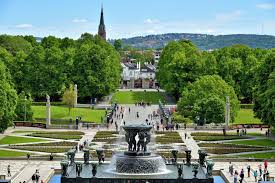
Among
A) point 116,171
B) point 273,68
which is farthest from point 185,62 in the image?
point 116,171

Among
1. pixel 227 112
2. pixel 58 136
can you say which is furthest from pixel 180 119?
pixel 58 136

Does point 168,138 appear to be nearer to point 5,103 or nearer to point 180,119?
point 180,119

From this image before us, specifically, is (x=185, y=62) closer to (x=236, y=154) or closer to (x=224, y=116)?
(x=224, y=116)

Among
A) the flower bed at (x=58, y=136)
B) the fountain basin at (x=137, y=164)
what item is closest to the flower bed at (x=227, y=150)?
the flower bed at (x=58, y=136)

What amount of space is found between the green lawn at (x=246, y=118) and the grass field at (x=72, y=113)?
20437mm

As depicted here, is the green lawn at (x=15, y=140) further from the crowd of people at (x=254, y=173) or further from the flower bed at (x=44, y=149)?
the crowd of people at (x=254, y=173)

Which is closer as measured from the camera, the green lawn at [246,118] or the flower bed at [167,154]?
the flower bed at [167,154]

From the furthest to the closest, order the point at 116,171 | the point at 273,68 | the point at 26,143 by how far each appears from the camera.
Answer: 1. the point at 273,68
2. the point at 26,143
3. the point at 116,171

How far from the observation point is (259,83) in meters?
82.9

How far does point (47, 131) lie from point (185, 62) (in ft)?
148

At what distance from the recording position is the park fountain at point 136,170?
45531mm

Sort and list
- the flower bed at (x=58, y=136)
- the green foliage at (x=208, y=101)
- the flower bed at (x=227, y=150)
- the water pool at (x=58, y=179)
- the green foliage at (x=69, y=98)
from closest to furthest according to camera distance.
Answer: the water pool at (x=58, y=179) < the flower bed at (x=227, y=150) < the flower bed at (x=58, y=136) < the green foliage at (x=208, y=101) < the green foliage at (x=69, y=98)

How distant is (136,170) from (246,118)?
5760cm

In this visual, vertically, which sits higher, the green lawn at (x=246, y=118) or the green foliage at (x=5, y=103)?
the green foliage at (x=5, y=103)
